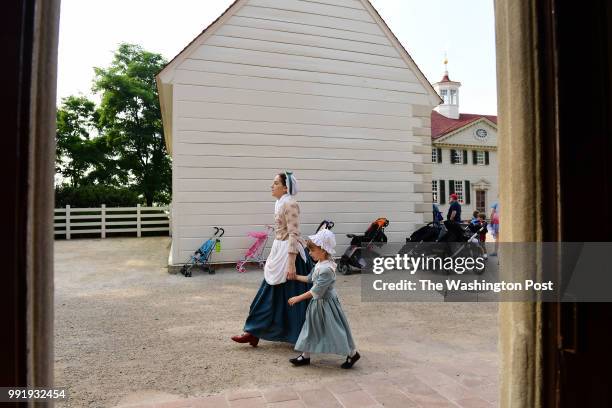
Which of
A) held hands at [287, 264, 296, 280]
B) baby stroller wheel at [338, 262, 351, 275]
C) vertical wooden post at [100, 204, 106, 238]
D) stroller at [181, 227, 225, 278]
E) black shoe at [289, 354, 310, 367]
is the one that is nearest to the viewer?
black shoe at [289, 354, 310, 367]

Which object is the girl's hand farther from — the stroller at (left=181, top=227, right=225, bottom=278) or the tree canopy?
the tree canopy

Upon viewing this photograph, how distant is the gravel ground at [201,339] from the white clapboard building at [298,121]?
2.27m

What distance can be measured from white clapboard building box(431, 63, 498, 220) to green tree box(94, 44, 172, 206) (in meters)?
21.0

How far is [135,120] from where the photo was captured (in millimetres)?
30672

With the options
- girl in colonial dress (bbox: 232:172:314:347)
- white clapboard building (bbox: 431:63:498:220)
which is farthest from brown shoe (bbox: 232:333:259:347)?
white clapboard building (bbox: 431:63:498:220)

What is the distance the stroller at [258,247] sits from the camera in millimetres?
9445

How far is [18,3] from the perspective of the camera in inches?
33.4

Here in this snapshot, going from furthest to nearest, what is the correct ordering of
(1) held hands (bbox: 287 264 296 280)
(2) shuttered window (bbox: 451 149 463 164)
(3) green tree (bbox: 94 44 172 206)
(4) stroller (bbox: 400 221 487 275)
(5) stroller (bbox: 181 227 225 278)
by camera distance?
(2) shuttered window (bbox: 451 149 463 164)
(3) green tree (bbox: 94 44 172 206)
(5) stroller (bbox: 181 227 225 278)
(4) stroller (bbox: 400 221 487 275)
(1) held hands (bbox: 287 264 296 280)

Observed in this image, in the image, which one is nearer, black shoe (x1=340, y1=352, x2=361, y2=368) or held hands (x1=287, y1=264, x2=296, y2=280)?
black shoe (x1=340, y1=352, x2=361, y2=368)

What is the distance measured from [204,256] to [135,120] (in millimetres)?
24908

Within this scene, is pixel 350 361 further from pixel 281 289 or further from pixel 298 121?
pixel 298 121

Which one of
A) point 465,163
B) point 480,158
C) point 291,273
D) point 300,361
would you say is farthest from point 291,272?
point 480,158

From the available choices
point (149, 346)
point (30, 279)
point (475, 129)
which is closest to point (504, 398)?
point (30, 279)

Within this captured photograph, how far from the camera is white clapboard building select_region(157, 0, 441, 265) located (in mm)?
9422
